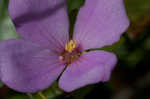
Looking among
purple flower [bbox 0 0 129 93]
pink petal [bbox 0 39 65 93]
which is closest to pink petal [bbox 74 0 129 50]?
purple flower [bbox 0 0 129 93]

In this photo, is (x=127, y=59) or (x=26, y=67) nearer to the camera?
(x=26, y=67)

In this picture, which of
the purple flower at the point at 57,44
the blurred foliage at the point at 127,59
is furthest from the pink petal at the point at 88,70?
the blurred foliage at the point at 127,59

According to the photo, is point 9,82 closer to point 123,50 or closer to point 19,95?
point 19,95

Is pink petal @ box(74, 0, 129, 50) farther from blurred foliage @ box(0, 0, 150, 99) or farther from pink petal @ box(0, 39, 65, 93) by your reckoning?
pink petal @ box(0, 39, 65, 93)

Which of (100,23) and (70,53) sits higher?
(100,23)

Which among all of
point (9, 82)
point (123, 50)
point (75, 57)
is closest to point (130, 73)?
point (123, 50)

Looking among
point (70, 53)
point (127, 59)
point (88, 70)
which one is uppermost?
point (88, 70)

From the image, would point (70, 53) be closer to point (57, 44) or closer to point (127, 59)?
point (57, 44)

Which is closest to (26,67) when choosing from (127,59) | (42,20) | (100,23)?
(42,20)

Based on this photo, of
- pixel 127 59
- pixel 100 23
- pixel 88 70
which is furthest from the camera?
pixel 127 59
